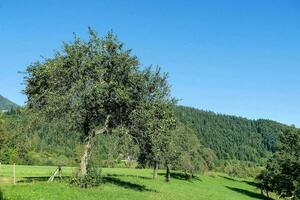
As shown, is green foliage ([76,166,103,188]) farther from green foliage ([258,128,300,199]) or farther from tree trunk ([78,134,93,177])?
green foliage ([258,128,300,199])

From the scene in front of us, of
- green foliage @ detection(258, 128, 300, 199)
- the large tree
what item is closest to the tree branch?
the large tree

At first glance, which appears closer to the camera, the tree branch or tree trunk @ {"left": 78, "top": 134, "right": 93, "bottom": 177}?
tree trunk @ {"left": 78, "top": 134, "right": 93, "bottom": 177}

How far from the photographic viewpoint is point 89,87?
161 ft

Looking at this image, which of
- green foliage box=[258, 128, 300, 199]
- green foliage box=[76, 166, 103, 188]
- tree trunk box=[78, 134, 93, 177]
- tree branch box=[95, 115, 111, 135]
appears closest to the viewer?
green foliage box=[76, 166, 103, 188]

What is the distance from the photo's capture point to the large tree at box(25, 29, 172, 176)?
48.7m

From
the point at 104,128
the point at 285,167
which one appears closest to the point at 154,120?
the point at 104,128

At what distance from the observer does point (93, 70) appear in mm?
49500

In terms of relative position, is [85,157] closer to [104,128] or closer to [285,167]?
[104,128]

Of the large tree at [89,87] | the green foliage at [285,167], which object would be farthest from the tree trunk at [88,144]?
the green foliage at [285,167]

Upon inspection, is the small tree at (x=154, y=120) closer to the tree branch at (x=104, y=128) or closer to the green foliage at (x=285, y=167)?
the tree branch at (x=104, y=128)

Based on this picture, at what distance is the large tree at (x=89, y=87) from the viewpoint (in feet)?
160

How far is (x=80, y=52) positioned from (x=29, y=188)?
1698 centimetres

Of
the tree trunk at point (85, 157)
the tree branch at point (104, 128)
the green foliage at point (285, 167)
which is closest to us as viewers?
the tree trunk at point (85, 157)

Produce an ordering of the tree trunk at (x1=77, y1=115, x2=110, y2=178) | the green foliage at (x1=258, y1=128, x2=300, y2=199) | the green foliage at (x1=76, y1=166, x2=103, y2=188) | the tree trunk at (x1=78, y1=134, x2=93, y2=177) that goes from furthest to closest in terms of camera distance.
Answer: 1. the green foliage at (x1=258, y1=128, x2=300, y2=199)
2. the tree trunk at (x1=77, y1=115, x2=110, y2=178)
3. the tree trunk at (x1=78, y1=134, x2=93, y2=177)
4. the green foliage at (x1=76, y1=166, x2=103, y2=188)
